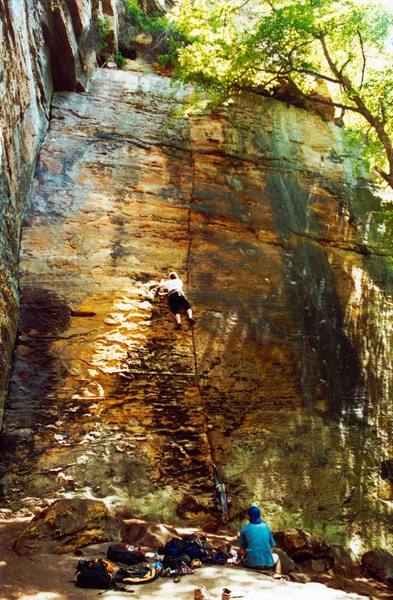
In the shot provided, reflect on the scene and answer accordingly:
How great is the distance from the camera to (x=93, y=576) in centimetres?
434

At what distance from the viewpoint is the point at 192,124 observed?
43.9 ft

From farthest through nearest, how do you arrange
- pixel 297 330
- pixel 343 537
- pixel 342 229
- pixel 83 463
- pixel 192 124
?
pixel 192 124
pixel 342 229
pixel 297 330
pixel 343 537
pixel 83 463

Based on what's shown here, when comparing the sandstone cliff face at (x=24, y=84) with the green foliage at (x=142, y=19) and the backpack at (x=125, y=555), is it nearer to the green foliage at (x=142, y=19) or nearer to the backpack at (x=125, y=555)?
the backpack at (x=125, y=555)

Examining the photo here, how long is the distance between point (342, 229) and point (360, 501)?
265 inches

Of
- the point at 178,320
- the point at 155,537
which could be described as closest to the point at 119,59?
the point at 178,320

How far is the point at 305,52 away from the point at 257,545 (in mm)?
10429

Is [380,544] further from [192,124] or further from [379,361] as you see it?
[192,124]

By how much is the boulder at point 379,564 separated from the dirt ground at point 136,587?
8.67 ft

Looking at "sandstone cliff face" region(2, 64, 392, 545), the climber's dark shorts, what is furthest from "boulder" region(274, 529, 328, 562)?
the climber's dark shorts

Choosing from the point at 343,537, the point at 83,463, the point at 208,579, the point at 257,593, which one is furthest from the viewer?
the point at 343,537

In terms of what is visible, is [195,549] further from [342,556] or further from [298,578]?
[342,556]

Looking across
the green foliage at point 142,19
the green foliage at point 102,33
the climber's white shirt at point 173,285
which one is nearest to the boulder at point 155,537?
the climber's white shirt at point 173,285

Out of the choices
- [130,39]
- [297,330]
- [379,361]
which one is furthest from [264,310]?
[130,39]

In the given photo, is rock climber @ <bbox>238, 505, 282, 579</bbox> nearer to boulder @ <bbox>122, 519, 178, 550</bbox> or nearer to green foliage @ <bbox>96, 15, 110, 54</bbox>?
boulder @ <bbox>122, 519, 178, 550</bbox>
